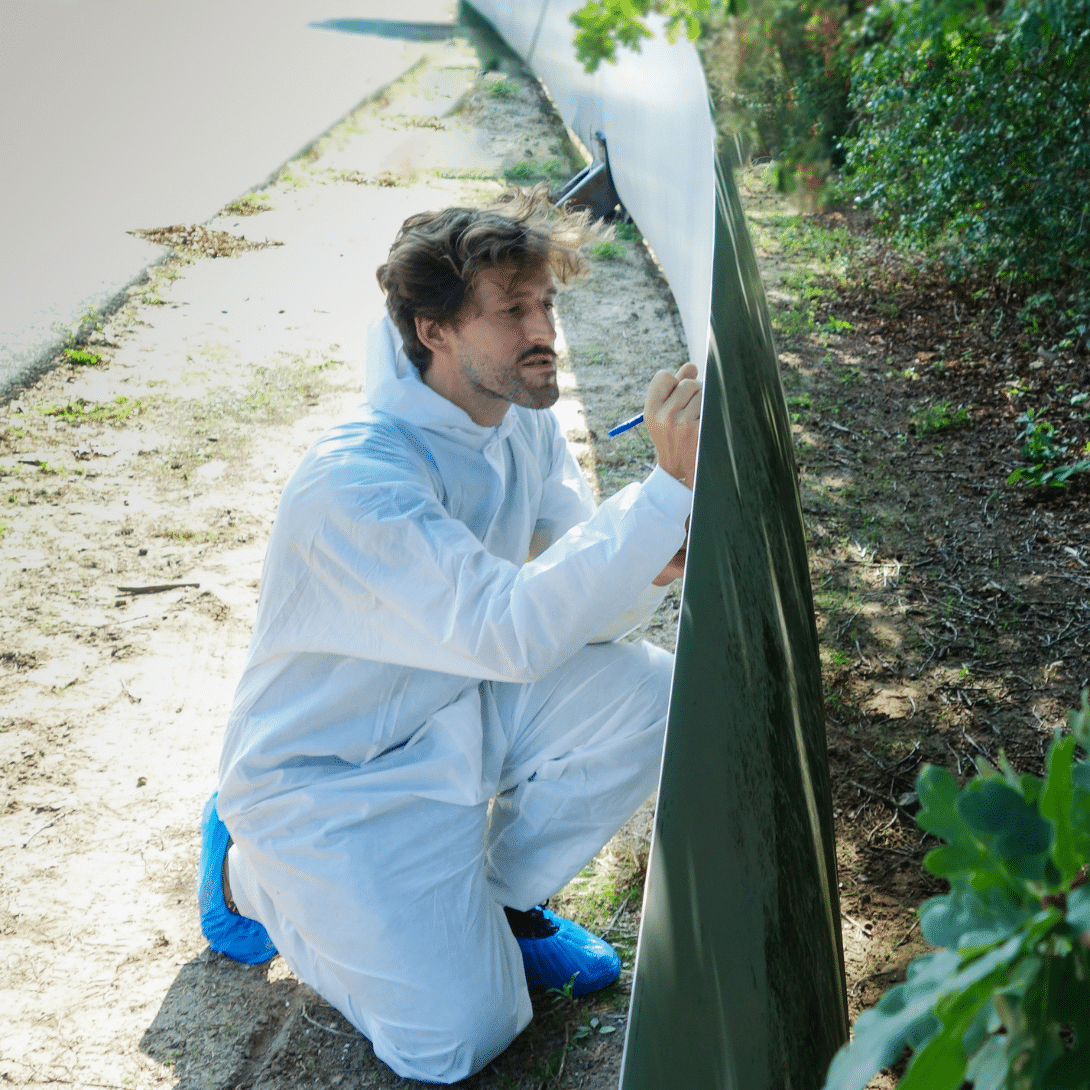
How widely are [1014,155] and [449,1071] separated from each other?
2946mm

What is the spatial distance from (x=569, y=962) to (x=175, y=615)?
5.40 feet

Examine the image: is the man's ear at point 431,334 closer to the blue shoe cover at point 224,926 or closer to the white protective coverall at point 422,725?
the white protective coverall at point 422,725

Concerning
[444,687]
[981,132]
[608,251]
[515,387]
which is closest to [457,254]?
[515,387]

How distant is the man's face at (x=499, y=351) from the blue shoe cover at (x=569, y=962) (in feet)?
3.08

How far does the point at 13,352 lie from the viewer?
4.37 meters

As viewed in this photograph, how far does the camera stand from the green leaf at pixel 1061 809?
0.39 meters

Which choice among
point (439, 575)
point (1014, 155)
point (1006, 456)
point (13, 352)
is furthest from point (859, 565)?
point (13, 352)

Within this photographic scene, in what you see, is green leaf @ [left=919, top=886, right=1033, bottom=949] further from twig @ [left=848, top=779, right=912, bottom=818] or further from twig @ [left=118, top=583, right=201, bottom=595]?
twig @ [left=118, top=583, right=201, bottom=595]

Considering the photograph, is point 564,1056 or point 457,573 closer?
point 457,573

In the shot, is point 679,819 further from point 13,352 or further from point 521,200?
point 13,352

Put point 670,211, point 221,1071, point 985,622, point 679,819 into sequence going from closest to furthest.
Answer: point 679,819 < point 221,1071 < point 985,622 < point 670,211

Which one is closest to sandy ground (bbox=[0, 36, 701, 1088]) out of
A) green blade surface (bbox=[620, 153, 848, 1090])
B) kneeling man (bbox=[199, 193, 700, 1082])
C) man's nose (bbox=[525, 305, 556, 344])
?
kneeling man (bbox=[199, 193, 700, 1082])

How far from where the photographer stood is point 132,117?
799 cm

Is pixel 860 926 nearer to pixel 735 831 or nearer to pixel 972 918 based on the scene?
pixel 735 831
